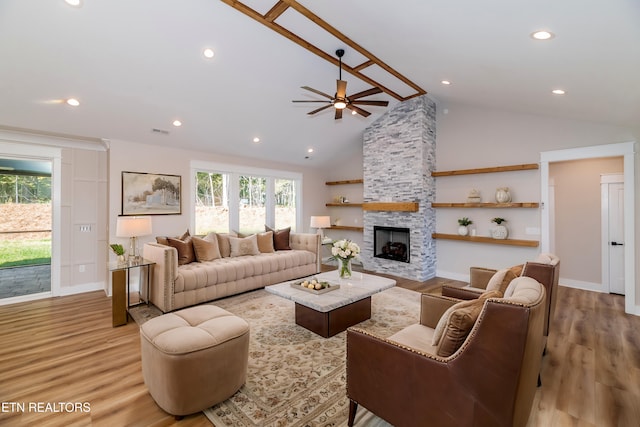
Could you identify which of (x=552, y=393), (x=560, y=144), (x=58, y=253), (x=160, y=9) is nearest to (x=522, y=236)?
(x=560, y=144)

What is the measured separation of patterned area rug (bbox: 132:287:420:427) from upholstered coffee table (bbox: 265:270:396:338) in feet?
0.34

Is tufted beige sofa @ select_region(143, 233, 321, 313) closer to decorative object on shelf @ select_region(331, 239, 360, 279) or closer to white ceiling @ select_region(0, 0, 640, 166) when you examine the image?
decorative object on shelf @ select_region(331, 239, 360, 279)

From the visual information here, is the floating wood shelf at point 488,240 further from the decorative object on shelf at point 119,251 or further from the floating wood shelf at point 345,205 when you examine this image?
the decorative object on shelf at point 119,251

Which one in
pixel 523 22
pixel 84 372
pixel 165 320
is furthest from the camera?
pixel 84 372

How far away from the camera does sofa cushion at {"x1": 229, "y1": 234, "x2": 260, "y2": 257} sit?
5.14m

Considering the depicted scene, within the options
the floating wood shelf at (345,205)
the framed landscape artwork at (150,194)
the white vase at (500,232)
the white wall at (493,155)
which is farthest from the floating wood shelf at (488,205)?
the framed landscape artwork at (150,194)

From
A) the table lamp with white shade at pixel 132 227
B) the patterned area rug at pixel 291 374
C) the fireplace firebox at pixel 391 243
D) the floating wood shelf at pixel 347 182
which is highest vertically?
the floating wood shelf at pixel 347 182

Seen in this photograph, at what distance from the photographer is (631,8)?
5.70ft

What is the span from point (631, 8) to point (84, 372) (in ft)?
15.8

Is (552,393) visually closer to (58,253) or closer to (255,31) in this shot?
(255,31)

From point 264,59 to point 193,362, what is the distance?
3.55 meters

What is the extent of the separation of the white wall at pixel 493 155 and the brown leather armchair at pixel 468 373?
13.2ft

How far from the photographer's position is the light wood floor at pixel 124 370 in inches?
77.5

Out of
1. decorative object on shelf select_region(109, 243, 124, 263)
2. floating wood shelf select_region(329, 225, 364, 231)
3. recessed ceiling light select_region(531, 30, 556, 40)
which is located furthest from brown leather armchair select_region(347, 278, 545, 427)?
floating wood shelf select_region(329, 225, 364, 231)
